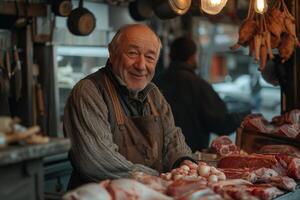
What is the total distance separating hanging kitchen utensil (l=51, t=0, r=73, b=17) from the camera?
5.17 metres

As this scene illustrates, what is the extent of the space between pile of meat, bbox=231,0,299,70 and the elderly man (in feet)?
3.36

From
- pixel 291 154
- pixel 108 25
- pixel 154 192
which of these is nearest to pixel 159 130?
pixel 291 154

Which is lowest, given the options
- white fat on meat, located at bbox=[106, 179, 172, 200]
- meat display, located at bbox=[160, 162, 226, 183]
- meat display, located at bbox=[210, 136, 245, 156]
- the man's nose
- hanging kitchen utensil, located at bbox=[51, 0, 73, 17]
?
meat display, located at bbox=[210, 136, 245, 156]

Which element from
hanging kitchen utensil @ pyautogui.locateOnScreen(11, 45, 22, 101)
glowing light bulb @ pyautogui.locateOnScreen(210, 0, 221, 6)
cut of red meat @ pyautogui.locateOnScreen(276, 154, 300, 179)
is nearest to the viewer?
cut of red meat @ pyautogui.locateOnScreen(276, 154, 300, 179)

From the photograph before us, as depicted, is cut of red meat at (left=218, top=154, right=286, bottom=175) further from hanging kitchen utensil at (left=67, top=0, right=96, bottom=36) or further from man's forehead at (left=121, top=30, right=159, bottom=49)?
hanging kitchen utensil at (left=67, top=0, right=96, bottom=36)

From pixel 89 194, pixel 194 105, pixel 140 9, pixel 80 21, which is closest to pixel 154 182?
pixel 89 194

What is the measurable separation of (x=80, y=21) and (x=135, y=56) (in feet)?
6.50

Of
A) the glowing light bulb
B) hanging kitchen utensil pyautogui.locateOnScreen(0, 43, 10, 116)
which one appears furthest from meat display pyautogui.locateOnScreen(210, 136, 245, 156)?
hanging kitchen utensil pyautogui.locateOnScreen(0, 43, 10, 116)

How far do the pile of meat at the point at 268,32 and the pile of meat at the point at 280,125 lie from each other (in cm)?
43

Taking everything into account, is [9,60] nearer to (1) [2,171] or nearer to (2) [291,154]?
(2) [291,154]

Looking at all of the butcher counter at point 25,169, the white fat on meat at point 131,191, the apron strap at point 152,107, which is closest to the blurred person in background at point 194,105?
the apron strap at point 152,107

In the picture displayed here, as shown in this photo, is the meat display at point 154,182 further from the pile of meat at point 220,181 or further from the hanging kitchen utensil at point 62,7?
the hanging kitchen utensil at point 62,7

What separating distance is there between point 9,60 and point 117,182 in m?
2.80

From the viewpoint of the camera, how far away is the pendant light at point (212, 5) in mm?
3496
